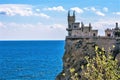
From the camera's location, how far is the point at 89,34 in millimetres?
83688

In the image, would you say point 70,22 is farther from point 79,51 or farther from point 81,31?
point 79,51

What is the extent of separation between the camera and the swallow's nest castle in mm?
73125

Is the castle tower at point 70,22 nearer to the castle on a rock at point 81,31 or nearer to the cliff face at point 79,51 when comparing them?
the castle on a rock at point 81,31

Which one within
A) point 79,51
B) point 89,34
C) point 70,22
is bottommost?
point 79,51

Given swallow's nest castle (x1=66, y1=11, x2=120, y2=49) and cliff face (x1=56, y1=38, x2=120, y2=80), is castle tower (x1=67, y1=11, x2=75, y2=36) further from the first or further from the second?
cliff face (x1=56, y1=38, x2=120, y2=80)

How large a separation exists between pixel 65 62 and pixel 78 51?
527cm

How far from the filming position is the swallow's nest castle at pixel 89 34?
73125mm

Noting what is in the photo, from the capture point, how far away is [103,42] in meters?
74.0

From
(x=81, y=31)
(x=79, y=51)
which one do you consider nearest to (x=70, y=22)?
(x=81, y=31)

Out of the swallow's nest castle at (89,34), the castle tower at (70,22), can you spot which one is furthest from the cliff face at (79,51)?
the castle tower at (70,22)

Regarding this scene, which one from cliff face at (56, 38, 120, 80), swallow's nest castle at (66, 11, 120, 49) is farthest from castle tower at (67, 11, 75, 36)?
cliff face at (56, 38, 120, 80)

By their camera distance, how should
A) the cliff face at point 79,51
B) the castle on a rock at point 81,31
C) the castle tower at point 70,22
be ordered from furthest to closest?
1. the castle tower at point 70,22
2. the castle on a rock at point 81,31
3. the cliff face at point 79,51

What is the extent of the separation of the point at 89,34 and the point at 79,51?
8141 mm

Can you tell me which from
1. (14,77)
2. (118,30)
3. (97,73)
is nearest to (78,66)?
(118,30)
